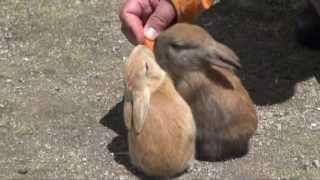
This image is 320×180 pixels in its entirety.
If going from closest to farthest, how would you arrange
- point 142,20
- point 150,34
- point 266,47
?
point 150,34
point 142,20
point 266,47

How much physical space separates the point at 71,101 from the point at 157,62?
640 mm

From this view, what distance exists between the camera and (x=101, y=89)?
3.67 meters

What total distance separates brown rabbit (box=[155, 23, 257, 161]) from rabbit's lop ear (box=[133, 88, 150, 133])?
6.0 inches

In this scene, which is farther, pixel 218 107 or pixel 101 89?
pixel 101 89

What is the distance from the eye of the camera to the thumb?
3.26 metres

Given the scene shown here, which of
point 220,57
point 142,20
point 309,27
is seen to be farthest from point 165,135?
point 309,27

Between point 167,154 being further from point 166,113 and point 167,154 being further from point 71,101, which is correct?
point 71,101

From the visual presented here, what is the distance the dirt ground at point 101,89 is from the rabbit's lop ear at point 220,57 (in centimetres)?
42

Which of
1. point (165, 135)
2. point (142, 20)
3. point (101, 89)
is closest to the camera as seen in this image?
point (165, 135)

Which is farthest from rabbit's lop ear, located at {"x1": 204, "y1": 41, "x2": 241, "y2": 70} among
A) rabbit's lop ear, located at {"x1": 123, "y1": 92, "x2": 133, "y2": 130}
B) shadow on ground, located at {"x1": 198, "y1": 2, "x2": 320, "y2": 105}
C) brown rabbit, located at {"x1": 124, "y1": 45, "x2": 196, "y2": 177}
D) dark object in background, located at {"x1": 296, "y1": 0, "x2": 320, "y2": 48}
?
dark object in background, located at {"x1": 296, "y1": 0, "x2": 320, "y2": 48}

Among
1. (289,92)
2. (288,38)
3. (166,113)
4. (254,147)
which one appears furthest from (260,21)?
(166,113)

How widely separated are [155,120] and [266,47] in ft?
4.13

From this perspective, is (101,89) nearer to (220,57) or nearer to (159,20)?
(159,20)

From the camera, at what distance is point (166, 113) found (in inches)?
116
